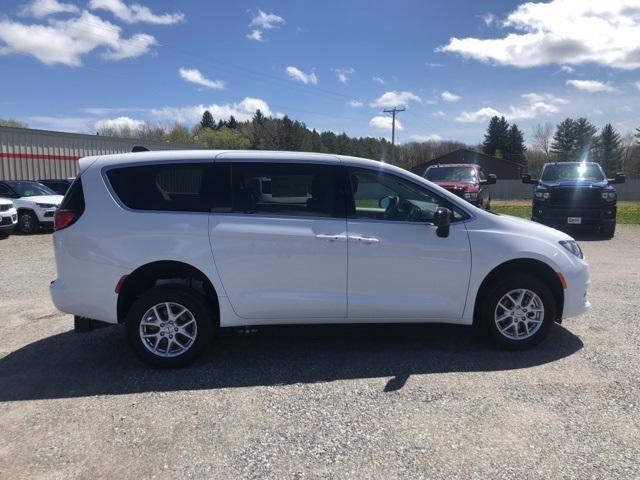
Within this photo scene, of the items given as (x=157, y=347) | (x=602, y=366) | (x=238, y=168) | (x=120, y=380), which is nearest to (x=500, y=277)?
(x=602, y=366)

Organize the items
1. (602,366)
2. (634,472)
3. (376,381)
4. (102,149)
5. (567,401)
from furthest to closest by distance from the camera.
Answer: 1. (102,149)
2. (602,366)
3. (376,381)
4. (567,401)
5. (634,472)

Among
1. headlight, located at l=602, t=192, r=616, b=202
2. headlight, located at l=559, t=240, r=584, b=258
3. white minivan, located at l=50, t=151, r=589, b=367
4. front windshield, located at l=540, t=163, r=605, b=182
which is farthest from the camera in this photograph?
front windshield, located at l=540, t=163, r=605, b=182

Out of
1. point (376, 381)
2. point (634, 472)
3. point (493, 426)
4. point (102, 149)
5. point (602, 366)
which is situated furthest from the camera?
point (102, 149)

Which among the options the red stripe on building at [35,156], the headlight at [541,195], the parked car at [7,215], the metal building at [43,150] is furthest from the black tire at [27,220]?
the headlight at [541,195]

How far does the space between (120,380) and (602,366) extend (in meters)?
4.18

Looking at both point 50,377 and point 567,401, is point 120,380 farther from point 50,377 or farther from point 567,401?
point 567,401

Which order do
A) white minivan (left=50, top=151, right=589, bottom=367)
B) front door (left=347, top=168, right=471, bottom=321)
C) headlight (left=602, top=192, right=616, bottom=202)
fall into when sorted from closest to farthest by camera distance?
white minivan (left=50, top=151, right=589, bottom=367), front door (left=347, top=168, right=471, bottom=321), headlight (left=602, top=192, right=616, bottom=202)

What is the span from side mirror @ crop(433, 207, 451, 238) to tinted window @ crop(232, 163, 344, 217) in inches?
32.9

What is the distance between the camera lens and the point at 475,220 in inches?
180

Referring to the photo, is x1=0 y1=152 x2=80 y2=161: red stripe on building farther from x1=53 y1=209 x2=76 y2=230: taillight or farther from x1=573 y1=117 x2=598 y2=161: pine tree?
x1=573 y1=117 x2=598 y2=161: pine tree

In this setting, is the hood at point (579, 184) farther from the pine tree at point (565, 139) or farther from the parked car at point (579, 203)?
the pine tree at point (565, 139)

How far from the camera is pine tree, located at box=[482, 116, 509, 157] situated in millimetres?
81000

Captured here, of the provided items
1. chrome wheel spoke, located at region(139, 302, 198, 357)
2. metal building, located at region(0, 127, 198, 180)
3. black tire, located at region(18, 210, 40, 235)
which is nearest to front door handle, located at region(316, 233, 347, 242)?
chrome wheel spoke, located at region(139, 302, 198, 357)

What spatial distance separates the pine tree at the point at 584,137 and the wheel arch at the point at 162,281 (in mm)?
87663
